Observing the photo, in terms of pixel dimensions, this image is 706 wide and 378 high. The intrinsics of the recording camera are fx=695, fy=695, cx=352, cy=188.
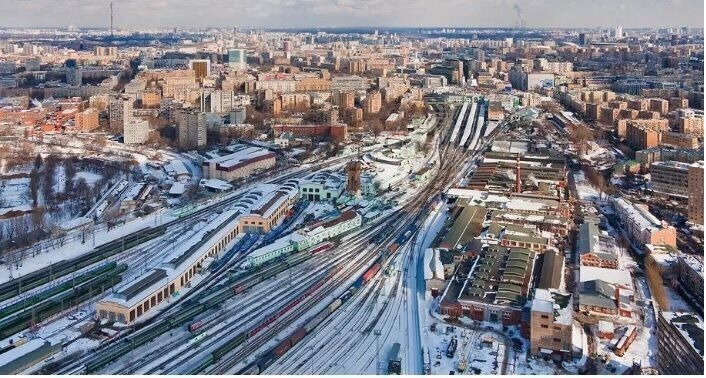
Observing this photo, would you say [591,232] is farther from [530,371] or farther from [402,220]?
[530,371]

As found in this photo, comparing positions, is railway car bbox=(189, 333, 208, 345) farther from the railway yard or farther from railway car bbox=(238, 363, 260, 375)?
railway car bbox=(238, 363, 260, 375)

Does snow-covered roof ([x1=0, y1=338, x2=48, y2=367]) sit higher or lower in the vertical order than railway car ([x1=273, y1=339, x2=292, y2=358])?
lower

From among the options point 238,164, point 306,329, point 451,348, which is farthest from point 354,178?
point 451,348

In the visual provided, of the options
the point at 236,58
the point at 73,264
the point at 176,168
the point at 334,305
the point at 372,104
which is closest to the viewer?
the point at 334,305

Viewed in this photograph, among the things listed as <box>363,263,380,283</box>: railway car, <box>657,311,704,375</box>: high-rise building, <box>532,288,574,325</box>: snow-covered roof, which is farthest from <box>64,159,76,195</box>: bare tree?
<box>657,311,704,375</box>: high-rise building

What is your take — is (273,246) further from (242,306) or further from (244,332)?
(244,332)

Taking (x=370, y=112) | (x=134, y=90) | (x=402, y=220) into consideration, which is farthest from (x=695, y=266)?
(x=134, y=90)

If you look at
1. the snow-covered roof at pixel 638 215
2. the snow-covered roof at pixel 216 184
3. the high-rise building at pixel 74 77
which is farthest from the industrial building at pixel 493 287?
the high-rise building at pixel 74 77
